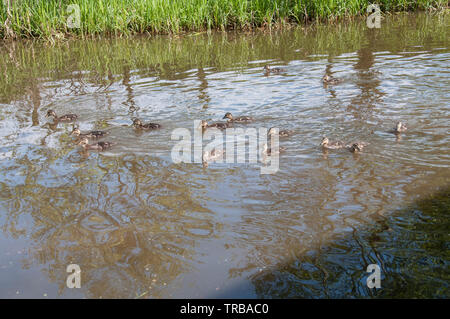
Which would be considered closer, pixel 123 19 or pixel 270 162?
pixel 270 162

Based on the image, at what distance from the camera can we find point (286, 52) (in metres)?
14.3

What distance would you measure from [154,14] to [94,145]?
1095cm

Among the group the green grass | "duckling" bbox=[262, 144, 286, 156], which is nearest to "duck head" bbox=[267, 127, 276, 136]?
"duckling" bbox=[262, 144, 286, 156]

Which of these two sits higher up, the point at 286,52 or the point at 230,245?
the point at 286,52

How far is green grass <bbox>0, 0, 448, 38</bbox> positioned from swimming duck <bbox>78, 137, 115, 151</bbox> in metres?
10.5

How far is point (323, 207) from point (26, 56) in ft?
42.5

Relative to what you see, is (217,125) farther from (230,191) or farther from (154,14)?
(154,14)

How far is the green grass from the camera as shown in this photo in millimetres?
17109

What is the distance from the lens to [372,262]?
435 cm

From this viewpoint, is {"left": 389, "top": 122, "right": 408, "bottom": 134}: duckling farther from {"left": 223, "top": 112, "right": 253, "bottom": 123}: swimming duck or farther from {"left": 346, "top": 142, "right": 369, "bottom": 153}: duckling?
{"left": 223, "top": 112, "right": 253, "bottom": 123}: swimming duck

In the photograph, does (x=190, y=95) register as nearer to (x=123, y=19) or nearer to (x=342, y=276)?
(x=342, y=276)

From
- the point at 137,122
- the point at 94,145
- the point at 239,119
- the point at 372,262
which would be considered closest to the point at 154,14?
the point at 137,122
